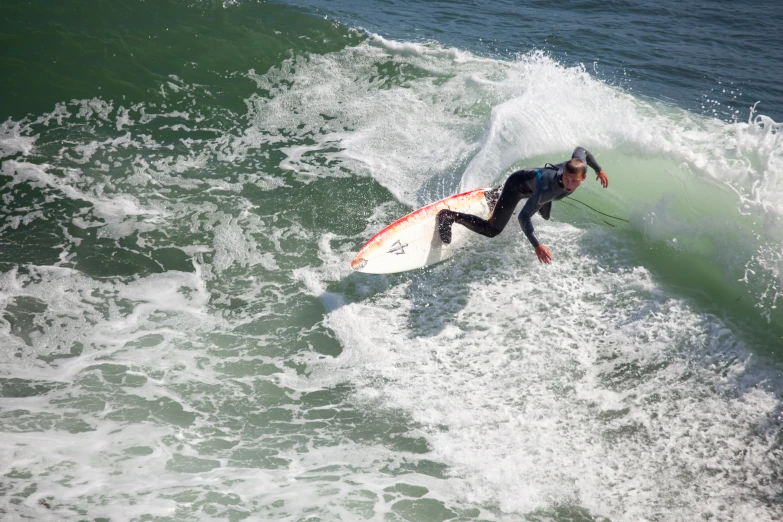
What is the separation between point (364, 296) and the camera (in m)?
6.87

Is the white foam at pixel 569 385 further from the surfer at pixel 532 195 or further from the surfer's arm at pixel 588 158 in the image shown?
the surfer's arm at pixel 588 158

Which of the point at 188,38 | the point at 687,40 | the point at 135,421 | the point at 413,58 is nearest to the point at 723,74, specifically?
the point at 687,40

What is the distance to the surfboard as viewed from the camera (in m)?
6.88

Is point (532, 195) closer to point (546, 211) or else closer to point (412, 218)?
point (546, 211)

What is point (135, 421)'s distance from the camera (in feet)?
17.1

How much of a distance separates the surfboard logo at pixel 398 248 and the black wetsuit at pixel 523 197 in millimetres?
556

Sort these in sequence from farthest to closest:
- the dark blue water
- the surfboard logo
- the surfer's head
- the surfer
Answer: the dark blue water, the surfboard logo, the surfer, the surfer's head

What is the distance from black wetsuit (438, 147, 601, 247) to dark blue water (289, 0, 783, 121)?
18.9 ft

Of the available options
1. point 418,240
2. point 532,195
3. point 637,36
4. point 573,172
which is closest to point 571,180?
point 573,172

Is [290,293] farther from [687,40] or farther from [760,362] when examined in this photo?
[687,40]

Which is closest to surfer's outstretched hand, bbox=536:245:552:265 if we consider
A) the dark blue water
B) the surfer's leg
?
the surfer's leg

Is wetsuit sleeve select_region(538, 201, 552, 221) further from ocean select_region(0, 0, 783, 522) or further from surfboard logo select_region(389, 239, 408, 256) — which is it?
surfboard logo select_region(389, 239, 408, 256)

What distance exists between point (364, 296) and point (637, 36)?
1123cm

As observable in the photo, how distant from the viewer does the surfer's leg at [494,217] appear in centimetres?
684
